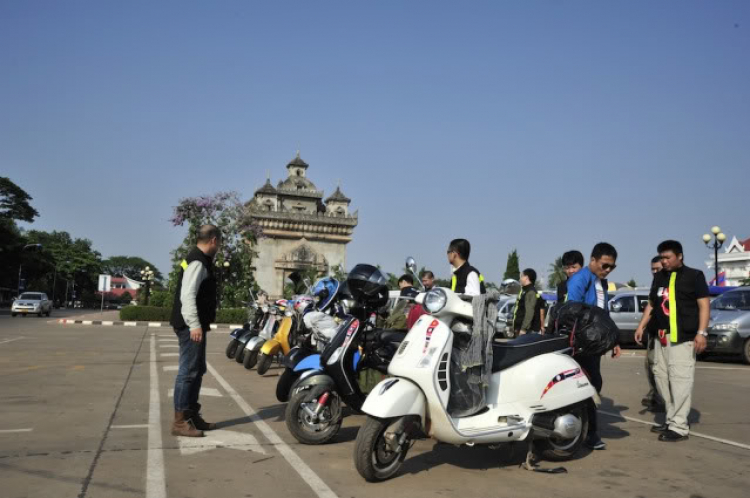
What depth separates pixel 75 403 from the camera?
7.54 meters

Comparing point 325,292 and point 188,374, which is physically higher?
point 325,292

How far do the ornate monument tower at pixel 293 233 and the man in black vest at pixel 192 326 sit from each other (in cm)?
5190

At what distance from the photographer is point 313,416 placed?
5695mm

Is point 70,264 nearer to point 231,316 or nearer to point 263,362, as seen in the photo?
point 231,316

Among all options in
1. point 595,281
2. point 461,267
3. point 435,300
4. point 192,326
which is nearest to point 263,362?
point 192,326

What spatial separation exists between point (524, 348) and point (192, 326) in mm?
2883

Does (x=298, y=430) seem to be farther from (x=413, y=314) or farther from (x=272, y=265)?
(x=272, y=265)

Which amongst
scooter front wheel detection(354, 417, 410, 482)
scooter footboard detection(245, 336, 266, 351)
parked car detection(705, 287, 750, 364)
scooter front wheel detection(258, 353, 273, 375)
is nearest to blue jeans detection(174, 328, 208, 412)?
scooter front wheel detection(354, 417, 410, 482)

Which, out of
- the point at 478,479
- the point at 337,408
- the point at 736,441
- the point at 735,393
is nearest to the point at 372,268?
the point at 337,408

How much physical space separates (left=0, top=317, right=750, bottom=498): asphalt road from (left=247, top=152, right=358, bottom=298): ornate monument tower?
50479 millimetres

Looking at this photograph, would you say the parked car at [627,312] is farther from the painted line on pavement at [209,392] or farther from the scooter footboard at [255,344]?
the painted line on pavement at [209,392]

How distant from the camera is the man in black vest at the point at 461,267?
607 centimetres

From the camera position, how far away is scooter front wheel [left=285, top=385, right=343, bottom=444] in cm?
564

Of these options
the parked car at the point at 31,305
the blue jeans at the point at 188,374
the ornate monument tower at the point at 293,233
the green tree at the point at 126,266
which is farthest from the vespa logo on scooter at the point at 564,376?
the green tree at the point at 126,266
